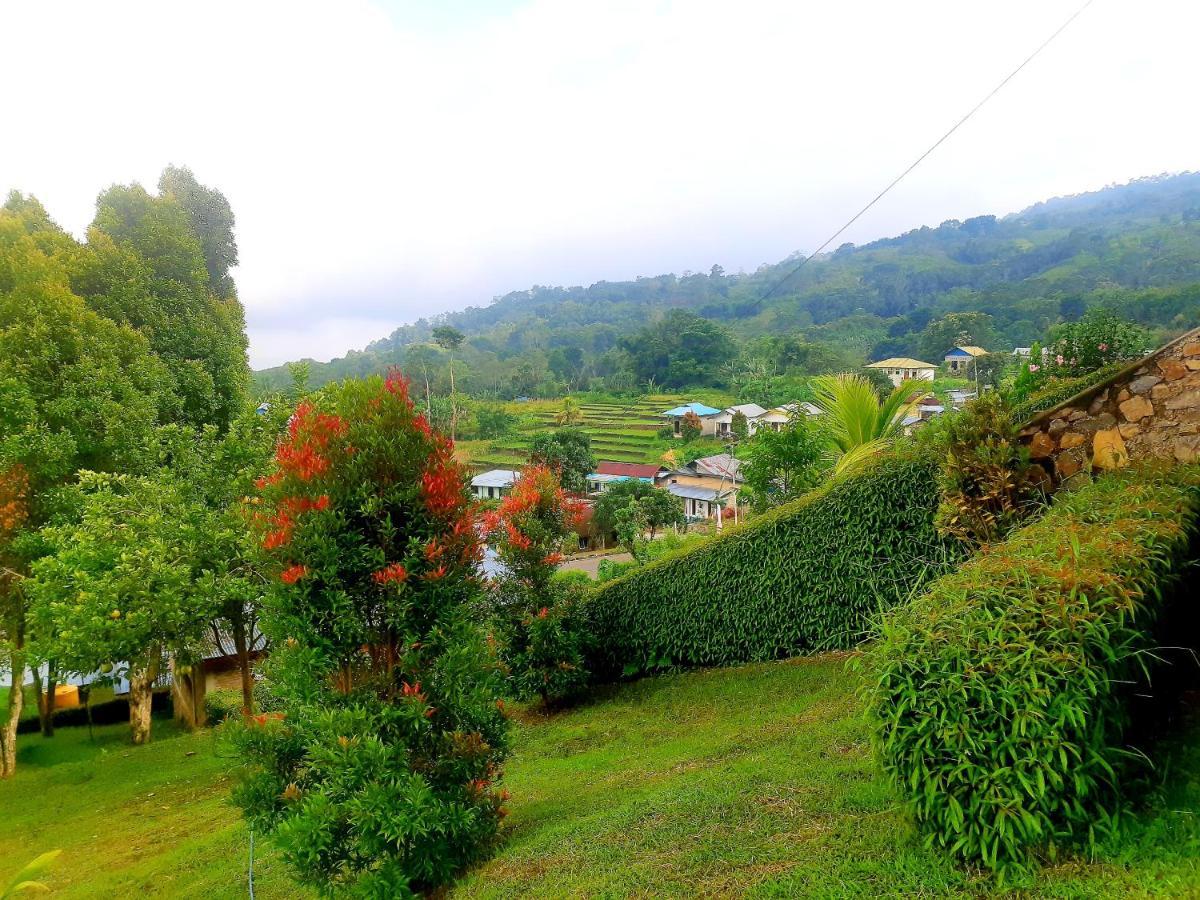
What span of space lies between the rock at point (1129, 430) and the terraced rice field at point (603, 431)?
95.0 ft

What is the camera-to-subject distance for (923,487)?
5719mm

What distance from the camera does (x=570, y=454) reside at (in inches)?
1199

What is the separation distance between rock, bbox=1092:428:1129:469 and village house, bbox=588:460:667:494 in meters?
Result: 26.1

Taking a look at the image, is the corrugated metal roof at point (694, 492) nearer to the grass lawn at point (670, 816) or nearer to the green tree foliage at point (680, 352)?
the green tree foliage at point (680, 352)

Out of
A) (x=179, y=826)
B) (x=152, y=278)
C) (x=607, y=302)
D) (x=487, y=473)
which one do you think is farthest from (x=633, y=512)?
(x=607, y=302)

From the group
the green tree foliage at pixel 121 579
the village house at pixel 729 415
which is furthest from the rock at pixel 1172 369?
the village house at pixel 729 415

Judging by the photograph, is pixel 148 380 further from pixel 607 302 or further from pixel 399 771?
pixel 607 302

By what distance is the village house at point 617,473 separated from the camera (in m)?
31.8

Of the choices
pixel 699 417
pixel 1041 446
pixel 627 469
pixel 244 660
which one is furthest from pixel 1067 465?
pixel 699 417

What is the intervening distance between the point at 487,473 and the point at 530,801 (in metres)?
29.8

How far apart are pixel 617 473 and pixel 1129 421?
29.1 m

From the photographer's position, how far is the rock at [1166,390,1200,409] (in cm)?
423

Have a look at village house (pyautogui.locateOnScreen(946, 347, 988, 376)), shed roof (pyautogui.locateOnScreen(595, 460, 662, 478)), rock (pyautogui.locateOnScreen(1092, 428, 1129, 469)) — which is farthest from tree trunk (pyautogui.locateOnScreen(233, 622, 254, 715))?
village house (pyautogui.locateOnScreen(946, 347, 988, 376))

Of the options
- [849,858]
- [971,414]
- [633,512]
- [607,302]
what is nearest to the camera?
[849,858]
